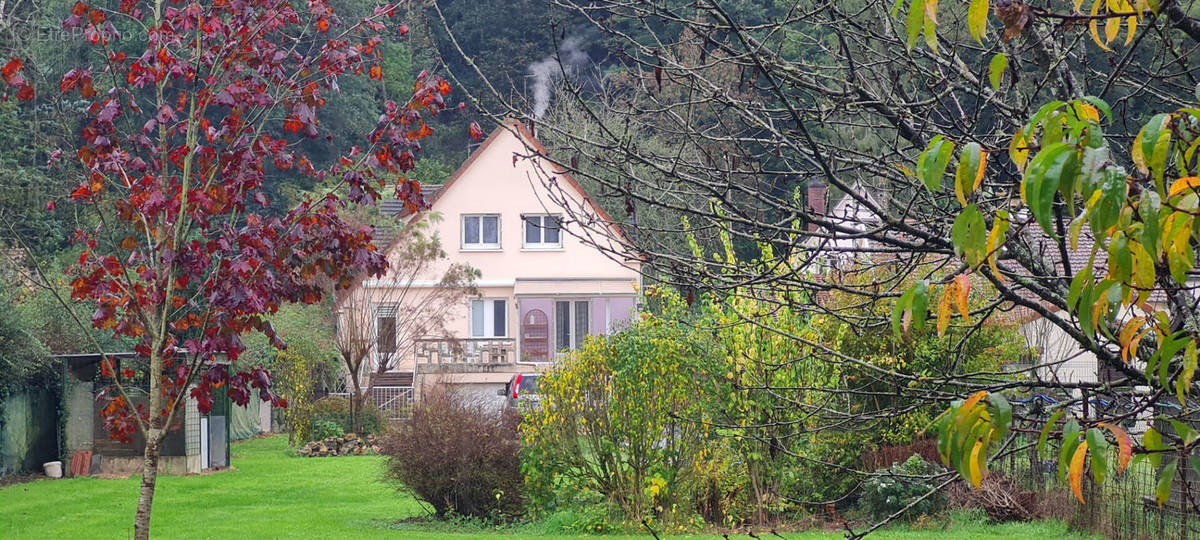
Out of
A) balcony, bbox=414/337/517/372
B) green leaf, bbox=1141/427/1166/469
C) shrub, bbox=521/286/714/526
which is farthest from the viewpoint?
balcony, bbox=414/337/517/372

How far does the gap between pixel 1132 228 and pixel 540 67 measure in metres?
52.6

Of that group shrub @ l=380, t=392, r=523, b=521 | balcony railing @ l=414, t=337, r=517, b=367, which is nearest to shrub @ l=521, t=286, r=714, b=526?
shrub @ l=380, t=392, r=523, b=521

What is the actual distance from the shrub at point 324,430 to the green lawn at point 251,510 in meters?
3.19

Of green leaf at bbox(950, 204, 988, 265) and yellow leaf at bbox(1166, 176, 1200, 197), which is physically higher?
yellow leaf at bbox(1166, 176, 1200, 197)

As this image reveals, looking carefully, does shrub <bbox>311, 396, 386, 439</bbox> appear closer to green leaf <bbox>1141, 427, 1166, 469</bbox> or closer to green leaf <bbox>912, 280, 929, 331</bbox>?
green leaf <bbox>1141, 427, 1166, 469</bbox>

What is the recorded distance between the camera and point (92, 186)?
23.0 ft

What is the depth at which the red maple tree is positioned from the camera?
6.93 metres

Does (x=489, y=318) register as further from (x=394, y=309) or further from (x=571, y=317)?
(x=394, y=309)

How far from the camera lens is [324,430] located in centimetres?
2548

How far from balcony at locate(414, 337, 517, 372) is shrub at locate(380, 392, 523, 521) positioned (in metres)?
19.7

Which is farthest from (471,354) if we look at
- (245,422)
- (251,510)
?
(251,510)

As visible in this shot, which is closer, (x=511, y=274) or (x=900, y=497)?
(x=900, y=497)

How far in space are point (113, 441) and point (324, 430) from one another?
5.97m

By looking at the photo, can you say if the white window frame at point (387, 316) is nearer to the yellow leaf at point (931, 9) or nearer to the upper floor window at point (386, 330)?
the upper floor window at point (386, 330)
